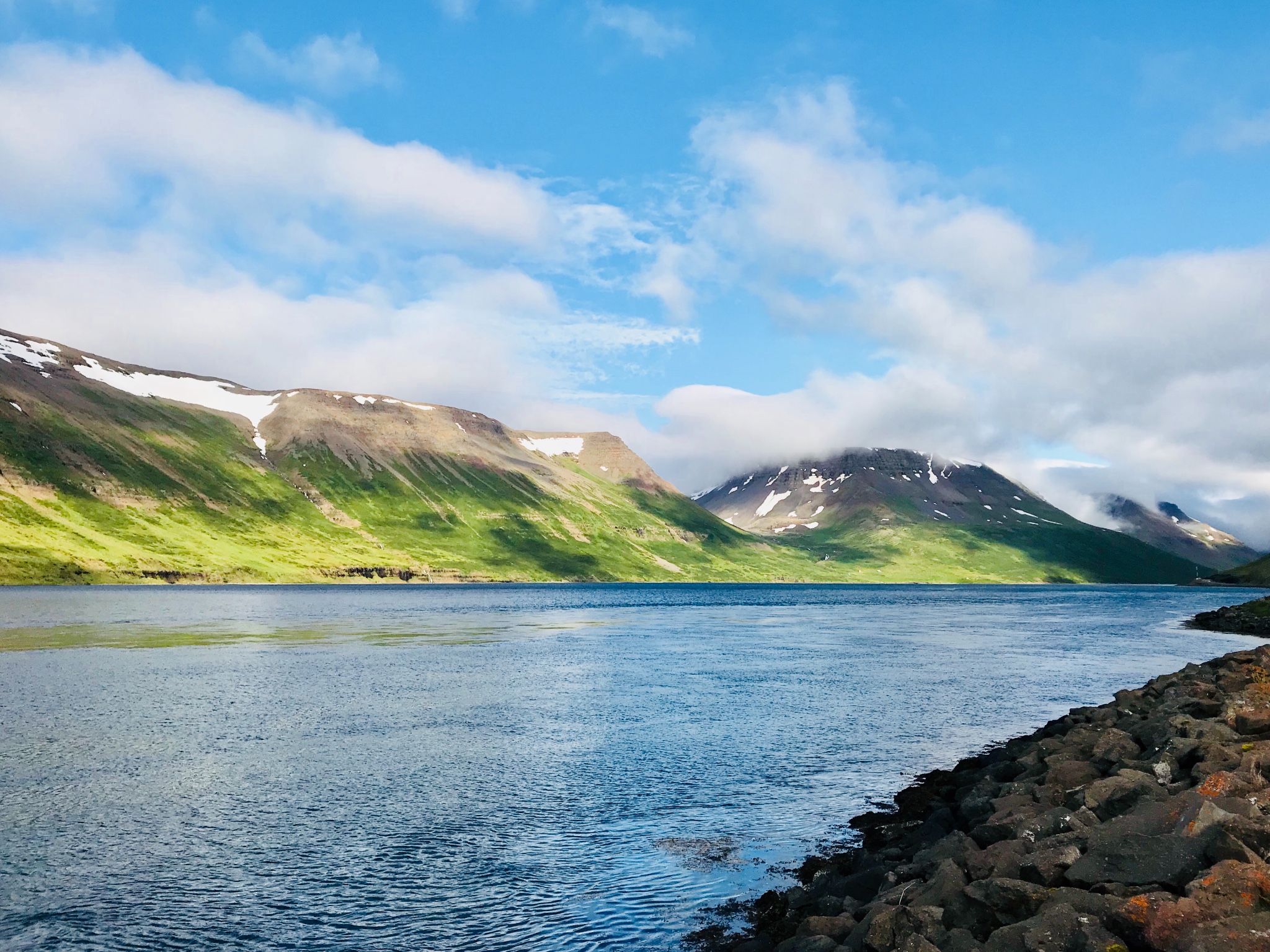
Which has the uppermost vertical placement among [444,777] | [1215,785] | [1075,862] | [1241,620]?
[1215,785]

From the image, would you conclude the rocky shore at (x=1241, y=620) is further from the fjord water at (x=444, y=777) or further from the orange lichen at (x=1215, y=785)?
the orange lichen at (x=1215, y=785)

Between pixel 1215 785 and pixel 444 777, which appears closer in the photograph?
pixel 1215 785

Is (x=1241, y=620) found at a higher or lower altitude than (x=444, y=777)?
higher

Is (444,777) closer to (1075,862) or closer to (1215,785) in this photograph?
(1075,862)

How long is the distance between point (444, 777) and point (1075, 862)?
28.6 meters

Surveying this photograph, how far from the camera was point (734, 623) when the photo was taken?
154750 millimetres

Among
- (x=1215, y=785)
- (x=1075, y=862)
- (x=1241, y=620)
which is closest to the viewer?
(x=1075, y=862)

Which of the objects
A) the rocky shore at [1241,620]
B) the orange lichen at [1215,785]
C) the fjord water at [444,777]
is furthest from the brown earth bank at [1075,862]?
the rocky shore at [1241,620]

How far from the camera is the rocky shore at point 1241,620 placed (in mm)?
129000

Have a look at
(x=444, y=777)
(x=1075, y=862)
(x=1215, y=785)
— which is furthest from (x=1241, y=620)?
(x=1075, y=862)

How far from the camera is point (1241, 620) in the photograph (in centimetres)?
13800

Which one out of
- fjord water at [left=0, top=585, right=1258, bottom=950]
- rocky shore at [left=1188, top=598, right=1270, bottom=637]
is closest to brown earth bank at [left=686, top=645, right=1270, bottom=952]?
fjord water at [left=0, top=585, right=1258, bottom=950]

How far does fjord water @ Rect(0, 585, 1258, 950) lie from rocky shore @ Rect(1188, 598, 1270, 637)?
4195 centimetres

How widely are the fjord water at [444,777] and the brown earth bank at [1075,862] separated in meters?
3.64
